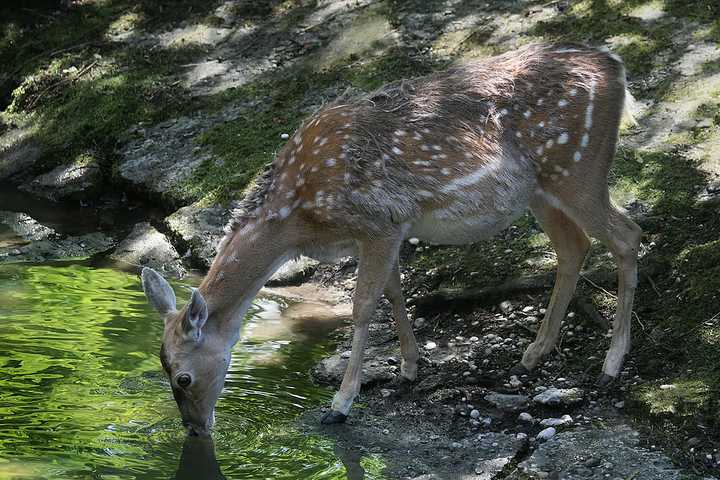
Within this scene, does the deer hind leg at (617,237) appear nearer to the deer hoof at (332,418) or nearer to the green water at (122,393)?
the deer hoof at (332,418)

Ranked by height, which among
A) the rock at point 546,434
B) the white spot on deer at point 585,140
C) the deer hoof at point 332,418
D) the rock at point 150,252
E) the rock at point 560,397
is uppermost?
the white spot on deer at point 585,140

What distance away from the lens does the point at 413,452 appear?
19.8ft

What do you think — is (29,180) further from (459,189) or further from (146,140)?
(459,189)

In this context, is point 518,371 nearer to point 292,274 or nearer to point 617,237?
point 617,237

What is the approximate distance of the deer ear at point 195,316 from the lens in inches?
242

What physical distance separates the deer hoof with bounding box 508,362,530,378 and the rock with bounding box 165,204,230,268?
2.93m

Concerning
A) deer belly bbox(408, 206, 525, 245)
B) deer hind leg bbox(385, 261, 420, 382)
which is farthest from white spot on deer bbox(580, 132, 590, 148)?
deer hind leg bbox(385, 261, 420, 382)

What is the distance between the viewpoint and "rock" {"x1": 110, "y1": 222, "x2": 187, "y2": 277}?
9.00 metres

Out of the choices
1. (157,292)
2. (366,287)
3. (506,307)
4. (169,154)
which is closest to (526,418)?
(366,287)

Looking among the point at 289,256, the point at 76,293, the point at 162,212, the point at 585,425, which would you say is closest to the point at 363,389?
the point at 289,256

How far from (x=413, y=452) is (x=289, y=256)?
4.90ft

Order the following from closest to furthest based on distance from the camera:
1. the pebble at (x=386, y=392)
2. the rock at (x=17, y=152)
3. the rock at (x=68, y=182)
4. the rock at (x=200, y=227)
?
1. the pebble at (x=386, y=392)
2. the rock at (x=200, y=227)
3. the rock at (x=68, y=182)
4. the rock at (x=17, y=152)

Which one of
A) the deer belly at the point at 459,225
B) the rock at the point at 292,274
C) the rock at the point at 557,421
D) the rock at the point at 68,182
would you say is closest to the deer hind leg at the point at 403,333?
the deer belly at the point at 459,225

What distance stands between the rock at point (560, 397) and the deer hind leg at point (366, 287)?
111 cm
